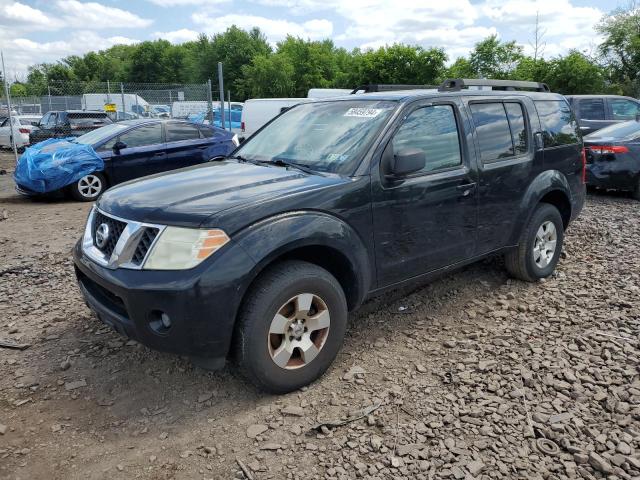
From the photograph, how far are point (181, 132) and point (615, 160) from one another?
7816 mm

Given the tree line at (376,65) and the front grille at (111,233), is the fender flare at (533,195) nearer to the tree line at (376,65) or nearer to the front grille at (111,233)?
the front grille at (111,233)

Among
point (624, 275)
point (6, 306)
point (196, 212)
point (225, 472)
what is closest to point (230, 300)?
point (196, 212)

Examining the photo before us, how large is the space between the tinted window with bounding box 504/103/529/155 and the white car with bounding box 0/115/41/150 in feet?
58.2

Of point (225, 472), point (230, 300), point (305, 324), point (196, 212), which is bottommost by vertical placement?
point (225, 472)

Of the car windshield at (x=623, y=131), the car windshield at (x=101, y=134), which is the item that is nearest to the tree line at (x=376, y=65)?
the car windshield at (x=101, y=134)

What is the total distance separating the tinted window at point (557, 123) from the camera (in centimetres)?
479

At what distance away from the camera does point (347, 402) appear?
3.10 m

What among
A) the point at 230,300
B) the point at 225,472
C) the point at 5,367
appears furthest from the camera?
the point at 5,367

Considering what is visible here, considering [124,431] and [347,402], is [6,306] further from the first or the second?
[347,402]

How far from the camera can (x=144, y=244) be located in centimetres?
286

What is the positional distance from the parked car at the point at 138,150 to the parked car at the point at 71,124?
5.61 m

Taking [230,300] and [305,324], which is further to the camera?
[305,324]

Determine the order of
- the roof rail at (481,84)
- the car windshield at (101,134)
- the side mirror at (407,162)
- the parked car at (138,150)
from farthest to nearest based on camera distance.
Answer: the car windshield at (101,134), the parked car at (138,150), the roof rail at (481,84), the side mirror at (407,162)

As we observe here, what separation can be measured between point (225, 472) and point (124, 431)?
70 cm
